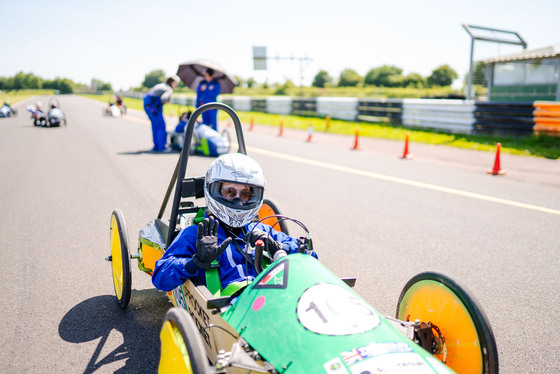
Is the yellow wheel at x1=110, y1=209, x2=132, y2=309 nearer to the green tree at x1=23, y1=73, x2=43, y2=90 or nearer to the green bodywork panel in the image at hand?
the green bodywork panel

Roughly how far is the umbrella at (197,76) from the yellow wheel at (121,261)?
29.8ft

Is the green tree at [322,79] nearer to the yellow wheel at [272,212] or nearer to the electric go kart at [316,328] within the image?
the yellow wheel at [272,212]

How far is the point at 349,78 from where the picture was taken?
317 feet

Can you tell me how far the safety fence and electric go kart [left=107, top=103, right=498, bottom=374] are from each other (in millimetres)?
11263

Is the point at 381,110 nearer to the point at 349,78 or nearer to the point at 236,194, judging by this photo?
the point at 236,194

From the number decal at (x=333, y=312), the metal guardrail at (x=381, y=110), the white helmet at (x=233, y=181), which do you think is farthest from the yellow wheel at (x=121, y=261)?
the metal guardrail at (x=381, y=110)

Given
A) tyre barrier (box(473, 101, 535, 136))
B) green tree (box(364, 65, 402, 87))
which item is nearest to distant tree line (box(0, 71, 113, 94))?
green tree (box(364, 65, 402, 87))

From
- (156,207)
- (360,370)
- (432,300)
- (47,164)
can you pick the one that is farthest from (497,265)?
(47,164)

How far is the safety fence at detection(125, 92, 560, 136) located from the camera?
12.2 meters

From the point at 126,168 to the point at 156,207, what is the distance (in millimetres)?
3771

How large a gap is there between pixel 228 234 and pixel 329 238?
7.95 ft

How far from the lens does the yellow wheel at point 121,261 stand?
351 cm

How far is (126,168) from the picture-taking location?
999cm

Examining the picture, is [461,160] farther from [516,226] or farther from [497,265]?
[497,265]
